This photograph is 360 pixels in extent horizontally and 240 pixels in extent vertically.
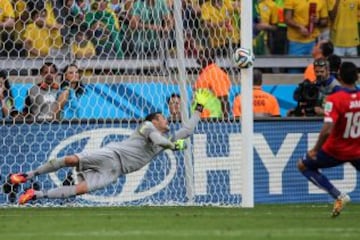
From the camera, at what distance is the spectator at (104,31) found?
17375mm

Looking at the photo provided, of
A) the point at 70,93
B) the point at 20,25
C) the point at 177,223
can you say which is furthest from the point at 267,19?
the point at 177,223

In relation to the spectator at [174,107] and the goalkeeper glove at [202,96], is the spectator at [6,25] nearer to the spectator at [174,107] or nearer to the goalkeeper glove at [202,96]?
the spectator at [174,107]

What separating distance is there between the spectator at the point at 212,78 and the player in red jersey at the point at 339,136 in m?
3.31

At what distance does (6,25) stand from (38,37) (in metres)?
0.48

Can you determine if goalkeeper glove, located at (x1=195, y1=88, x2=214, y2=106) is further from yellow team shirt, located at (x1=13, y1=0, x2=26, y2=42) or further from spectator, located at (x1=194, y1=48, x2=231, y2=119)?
yellow team shirt, located at (x1=13, y1=0, x2=26, y2=42)

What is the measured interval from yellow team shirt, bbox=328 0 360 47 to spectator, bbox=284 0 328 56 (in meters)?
0.20

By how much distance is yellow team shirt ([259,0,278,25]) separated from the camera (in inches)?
840

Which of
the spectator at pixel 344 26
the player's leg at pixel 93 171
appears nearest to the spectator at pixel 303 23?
the spectator at pixel 344 26

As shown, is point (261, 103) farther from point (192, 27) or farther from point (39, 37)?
point (39, 37)

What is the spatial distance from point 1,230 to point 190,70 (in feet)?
19.1

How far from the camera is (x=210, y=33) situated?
17.8 m

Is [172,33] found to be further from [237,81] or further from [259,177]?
[259,177]

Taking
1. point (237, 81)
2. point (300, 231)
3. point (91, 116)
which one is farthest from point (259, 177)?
point (300, 231)

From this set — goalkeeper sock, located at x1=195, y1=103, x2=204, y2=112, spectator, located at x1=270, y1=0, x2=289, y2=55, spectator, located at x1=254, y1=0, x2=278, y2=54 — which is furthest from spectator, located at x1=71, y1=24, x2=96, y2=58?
spectator, located at x1=270, y1=0, x2=289, y2=55
